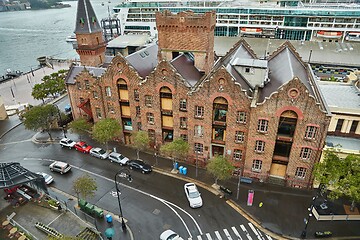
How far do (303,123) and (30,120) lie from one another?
5040 cm

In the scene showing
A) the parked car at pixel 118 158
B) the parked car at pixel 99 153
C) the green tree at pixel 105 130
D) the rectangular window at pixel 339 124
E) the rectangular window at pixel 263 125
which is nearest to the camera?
the rectangular window at pixel 263 125

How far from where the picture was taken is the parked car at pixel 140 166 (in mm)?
47853

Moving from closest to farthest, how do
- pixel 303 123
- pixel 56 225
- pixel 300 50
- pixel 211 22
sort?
1. pixel 56 225
2. pixel 303 123
3. pixel 211 22
4. pixel 300 50

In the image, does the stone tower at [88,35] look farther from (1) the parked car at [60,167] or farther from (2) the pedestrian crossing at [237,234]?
(2) the pedestrian crossing at [237,234]

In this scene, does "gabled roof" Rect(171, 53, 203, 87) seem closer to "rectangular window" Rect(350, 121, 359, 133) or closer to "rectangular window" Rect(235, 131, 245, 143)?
"rectangular window" Rect(235, 131, 245, 143)

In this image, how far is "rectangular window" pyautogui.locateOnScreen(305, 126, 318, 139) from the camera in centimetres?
3925

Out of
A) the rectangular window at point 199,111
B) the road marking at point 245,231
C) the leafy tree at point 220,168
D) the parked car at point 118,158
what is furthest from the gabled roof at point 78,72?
the road marking at point 245,231

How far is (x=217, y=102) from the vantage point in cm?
4388

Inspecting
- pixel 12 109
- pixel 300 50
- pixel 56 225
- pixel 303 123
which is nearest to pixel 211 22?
pixel 303 123

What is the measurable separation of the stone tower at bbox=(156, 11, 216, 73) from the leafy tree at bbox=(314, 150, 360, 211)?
23.9 metres

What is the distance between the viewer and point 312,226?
3712 centimetres

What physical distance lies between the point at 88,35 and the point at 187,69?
2589cm

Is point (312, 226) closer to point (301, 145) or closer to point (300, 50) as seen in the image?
point (301, 145)

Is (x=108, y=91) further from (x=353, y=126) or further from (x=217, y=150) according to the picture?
(x=353, y=126)
